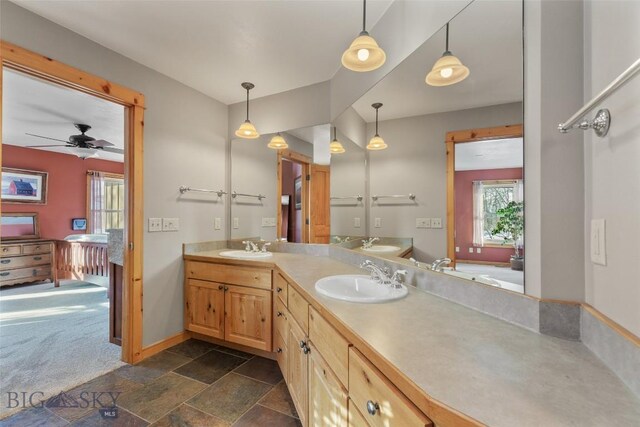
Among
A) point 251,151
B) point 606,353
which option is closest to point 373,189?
point 606,353

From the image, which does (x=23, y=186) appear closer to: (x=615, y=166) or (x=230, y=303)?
(x=230, y=303)

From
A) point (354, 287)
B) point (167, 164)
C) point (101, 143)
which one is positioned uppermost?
point (101, 143)

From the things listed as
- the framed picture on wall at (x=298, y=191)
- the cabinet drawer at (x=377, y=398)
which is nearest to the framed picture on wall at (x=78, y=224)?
the framed picture on wall at (x=298, y=191)

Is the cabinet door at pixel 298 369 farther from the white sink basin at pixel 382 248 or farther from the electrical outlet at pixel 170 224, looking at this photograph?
the electrical outlet at pixel 170 224

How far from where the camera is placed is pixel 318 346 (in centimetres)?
123

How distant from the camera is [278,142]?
2.81 m

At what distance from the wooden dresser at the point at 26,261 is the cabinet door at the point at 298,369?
16.8ft

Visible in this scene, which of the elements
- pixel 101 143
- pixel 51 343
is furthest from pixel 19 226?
pixel 51 343

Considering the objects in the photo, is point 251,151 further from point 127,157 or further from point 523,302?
point 523,302

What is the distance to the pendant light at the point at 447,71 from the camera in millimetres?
1209

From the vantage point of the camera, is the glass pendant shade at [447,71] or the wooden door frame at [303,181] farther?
the wooden door frame at [303,181]

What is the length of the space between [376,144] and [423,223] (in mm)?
628

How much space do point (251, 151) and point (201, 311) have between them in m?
1.68

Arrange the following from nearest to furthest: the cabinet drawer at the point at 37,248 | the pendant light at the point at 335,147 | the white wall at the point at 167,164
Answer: the white wall at the point at 167,164 → the pendant light at the point at 335,147 → the cabinet drawer at the point at 37,248
